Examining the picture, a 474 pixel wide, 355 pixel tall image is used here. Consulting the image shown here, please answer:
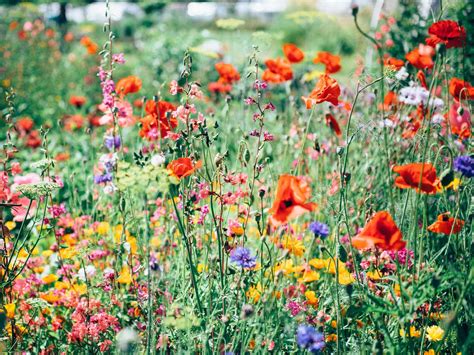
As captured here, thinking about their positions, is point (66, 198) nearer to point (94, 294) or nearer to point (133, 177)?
point (94, 294)

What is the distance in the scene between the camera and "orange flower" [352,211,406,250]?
5.27ft

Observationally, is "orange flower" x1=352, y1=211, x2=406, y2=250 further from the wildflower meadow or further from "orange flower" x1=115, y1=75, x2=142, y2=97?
"orange flower" x1=115, y1=75, x2=142, y2=97

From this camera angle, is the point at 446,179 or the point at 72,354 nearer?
the point at 446,179

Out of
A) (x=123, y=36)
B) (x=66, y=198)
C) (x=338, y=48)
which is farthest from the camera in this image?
(x=123, y=36)

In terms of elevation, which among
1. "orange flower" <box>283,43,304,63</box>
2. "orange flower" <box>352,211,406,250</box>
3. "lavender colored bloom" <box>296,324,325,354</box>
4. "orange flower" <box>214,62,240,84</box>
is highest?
"orange flower" <box>283,43,304,63</box>

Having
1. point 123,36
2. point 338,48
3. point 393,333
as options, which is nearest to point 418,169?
point 393,333

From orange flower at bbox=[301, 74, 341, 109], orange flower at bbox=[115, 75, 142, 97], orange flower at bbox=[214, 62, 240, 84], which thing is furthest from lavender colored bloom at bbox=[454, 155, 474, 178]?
orange flower at bbox=[214, 62, 240, 84]

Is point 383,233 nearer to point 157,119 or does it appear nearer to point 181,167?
point 181,167

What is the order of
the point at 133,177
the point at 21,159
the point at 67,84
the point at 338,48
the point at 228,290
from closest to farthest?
1. the point at 133,177
2. the point at 228,290
3. the point at 21,159
4. the point at 67,84
5. the point at 338,48

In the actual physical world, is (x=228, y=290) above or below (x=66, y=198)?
above

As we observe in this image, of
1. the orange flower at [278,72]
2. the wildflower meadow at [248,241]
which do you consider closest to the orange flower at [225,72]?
the wildflower meadow at [248,241]

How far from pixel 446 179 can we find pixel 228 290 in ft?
2.76

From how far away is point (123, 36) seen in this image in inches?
747

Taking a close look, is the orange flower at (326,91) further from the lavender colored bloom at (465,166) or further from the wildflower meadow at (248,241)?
the lavender colored bloom at (465,166)
